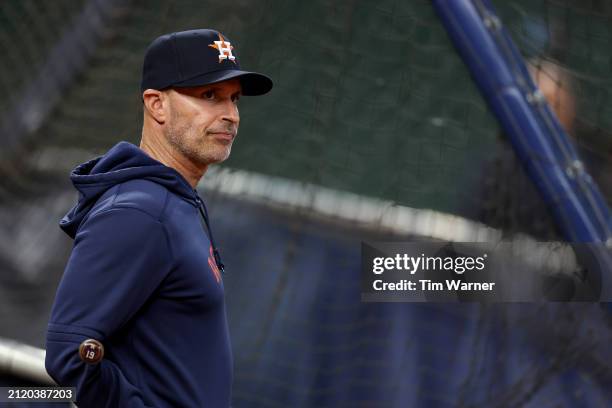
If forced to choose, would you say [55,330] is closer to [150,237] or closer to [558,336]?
[150,237]

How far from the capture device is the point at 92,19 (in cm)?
330

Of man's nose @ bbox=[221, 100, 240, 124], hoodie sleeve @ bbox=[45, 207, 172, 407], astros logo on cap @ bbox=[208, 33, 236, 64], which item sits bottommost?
hoodie sleeve @ bbox=[45, 207, 172, 407]

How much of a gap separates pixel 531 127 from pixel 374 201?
539mm

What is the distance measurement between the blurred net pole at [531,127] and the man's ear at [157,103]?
1.77 meters

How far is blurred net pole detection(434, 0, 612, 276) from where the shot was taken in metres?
3.01

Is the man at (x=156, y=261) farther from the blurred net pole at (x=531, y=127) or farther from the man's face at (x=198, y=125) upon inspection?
the blurred net pole at (x=531, y=127)

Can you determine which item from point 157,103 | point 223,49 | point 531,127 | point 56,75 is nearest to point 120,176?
point 157,103

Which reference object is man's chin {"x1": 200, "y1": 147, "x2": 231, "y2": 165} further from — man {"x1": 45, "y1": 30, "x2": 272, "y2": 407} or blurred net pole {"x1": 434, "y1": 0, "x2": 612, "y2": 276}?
blurred net pole {"x1": 434, "y1": 0, "x2": 612, "y2": 276}

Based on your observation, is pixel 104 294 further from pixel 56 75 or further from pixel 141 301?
pixel 56 75

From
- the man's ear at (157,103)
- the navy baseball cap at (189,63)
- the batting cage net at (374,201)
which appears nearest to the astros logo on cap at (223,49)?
the navy baseball cap at (189,63)

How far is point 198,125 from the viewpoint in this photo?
1.45 meters

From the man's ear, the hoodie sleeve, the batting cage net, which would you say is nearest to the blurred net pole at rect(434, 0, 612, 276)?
the batting cage net

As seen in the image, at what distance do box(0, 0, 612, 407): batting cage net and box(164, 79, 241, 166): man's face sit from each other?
1.63 meters

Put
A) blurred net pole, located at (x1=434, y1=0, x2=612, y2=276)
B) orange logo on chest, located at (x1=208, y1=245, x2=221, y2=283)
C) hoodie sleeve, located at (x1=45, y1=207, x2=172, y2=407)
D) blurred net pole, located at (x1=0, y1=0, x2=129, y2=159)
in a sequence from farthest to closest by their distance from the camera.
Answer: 1. blurred net pole, located at (x1=0, y1=0, x2=129, y2=159)
2. blurred net pole, located at (x1=434, y1=0, x2=612, y2=276)
3. orange logo on chest, located at (x1=208, y1=245, x2=221, y2=283)
4. hoodie sleeve, located at (x1=45, y1=207, x2=172, y2=407)
